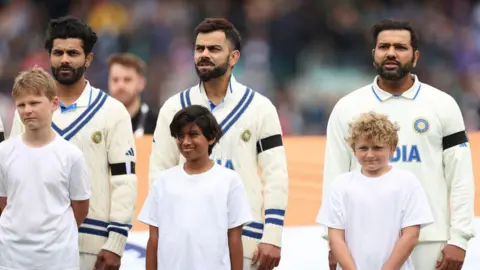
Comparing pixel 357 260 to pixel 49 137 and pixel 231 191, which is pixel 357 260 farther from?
pixel 49 137

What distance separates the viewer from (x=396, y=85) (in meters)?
6.62

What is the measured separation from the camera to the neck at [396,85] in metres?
6.62

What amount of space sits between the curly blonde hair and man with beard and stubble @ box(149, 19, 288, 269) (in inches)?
20.5

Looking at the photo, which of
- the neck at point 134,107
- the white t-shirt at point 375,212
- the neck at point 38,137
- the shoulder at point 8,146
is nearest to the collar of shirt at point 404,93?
the white t-shirt at point 375,212

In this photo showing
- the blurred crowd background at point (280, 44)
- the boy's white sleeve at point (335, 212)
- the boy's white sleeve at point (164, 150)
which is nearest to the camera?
the boy's white sleeve at point (335, 212)

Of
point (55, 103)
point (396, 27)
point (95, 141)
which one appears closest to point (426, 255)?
point (396, 27)

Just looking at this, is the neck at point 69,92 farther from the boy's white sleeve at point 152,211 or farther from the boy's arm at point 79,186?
the boy's white sleeve at point 152,211

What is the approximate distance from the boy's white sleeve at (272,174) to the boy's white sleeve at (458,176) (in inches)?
33.8

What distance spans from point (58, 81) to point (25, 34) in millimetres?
9511

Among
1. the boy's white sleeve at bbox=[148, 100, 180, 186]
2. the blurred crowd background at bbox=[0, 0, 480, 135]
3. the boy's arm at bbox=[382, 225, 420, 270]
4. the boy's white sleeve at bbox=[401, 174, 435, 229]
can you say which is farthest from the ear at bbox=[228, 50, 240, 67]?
the blurred crowd background at bbox=[0, 0, 480, 135]

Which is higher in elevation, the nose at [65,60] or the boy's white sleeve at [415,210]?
the nose at [65,60]

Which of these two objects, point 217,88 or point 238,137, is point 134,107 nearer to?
point 217,88

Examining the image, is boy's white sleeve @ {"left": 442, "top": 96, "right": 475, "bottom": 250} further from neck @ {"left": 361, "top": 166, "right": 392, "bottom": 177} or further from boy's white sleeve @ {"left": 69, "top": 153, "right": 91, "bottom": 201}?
boy's white sleeve @ {"left": 69, "top": 153, "right": 91, "bottom": 201}

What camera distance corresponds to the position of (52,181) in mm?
5875
